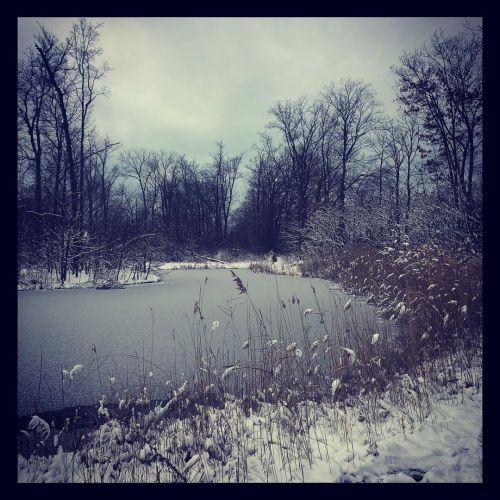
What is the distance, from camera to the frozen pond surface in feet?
9.51

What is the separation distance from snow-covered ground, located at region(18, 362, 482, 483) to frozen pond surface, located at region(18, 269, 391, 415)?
0.84 metres

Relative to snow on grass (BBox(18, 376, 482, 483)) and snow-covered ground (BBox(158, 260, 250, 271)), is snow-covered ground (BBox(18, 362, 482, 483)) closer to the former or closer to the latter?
snow on grass (BBox(18, 376, 482, 483))

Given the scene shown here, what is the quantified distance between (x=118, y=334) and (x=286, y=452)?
3549mm

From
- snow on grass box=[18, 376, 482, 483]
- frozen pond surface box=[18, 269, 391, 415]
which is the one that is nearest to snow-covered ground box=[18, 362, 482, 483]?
snow on grass box=[18, 376, 482, 483]

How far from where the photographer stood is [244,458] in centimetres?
177

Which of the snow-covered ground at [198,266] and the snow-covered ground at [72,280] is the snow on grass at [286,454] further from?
the snow-covered ground at [198,266]

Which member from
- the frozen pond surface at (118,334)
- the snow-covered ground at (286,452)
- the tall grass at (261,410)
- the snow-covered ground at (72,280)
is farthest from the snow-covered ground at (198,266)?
the snow-covered ground at (286,452)

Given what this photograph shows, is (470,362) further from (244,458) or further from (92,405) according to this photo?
(92,405)

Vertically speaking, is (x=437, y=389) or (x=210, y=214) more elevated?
(x=210, y=214)
